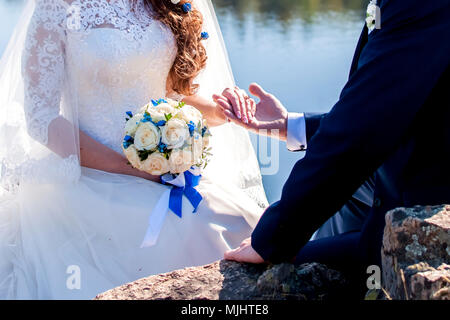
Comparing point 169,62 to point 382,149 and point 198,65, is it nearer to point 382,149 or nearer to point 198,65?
point 198,65

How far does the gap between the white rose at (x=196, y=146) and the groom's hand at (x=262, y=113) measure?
1.10ft

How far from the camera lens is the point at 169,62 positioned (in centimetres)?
288

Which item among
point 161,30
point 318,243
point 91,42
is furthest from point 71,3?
point 318,243

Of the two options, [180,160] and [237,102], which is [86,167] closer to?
[180,160]

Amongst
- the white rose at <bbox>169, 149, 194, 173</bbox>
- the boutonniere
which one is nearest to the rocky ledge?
the boutonniere

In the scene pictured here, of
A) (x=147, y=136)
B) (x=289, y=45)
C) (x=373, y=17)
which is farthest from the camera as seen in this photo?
(x=289, y=45)

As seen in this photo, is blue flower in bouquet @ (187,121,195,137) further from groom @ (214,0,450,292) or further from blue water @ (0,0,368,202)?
blue water @ (0,0,368,202)

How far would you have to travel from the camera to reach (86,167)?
2736 mm

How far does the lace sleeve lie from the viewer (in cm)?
254

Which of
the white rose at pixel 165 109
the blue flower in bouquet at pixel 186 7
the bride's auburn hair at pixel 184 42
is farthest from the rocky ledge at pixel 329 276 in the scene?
the blue flower in bouquet at pixel 186 7

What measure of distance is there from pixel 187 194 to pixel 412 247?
4.60 feet

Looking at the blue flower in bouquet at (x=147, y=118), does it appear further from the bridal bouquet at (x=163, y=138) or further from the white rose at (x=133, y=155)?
the white rose at (x=133, y=155)

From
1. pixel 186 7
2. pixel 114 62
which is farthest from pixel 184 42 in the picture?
pixel 114 62

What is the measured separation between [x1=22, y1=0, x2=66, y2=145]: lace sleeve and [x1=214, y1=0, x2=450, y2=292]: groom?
4.08 feet
